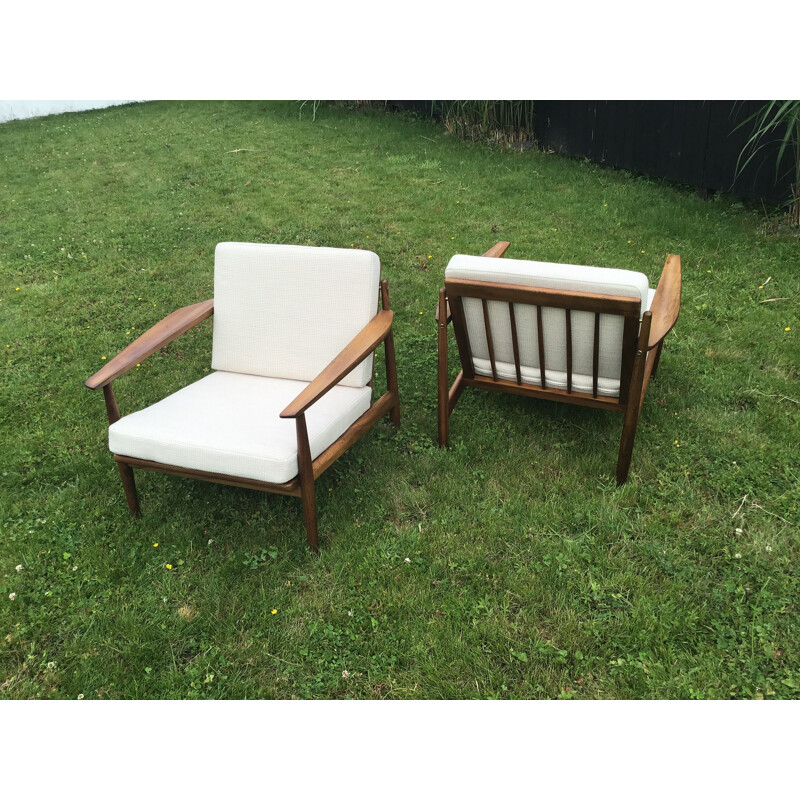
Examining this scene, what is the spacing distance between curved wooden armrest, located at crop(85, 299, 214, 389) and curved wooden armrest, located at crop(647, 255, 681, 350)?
6.85 feet

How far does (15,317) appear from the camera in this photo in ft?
16.6

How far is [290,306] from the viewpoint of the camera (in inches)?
127


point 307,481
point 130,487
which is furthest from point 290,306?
point 130,487

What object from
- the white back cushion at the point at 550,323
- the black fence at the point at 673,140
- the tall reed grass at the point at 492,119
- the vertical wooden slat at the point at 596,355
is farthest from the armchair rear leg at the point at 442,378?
the tall reed grass at the point at 492,119

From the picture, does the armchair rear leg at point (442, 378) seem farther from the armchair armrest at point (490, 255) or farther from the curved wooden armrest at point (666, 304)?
the curved wooden armrest at point (666, 304)

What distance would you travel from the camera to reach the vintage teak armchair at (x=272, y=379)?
2.60 m

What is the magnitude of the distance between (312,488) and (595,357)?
52.0 inches

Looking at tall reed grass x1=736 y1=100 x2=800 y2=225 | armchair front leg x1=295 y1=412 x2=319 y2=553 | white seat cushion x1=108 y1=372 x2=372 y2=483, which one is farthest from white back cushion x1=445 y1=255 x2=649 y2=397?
tall reed grass x1=736 y1=100 x2=800 y2=225

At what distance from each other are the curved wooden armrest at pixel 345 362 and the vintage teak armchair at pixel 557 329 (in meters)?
0.29

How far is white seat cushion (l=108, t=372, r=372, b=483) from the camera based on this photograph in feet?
8.40

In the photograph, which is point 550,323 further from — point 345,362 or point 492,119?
point 492,119

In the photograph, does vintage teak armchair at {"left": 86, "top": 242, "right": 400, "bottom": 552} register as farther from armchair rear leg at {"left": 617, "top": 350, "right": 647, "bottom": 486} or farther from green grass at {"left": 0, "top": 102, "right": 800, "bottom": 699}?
armchair rear leg at {"left": 617, "top": 350, "right": 647, "bottom": 486}

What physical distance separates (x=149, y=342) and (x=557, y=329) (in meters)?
1.82
